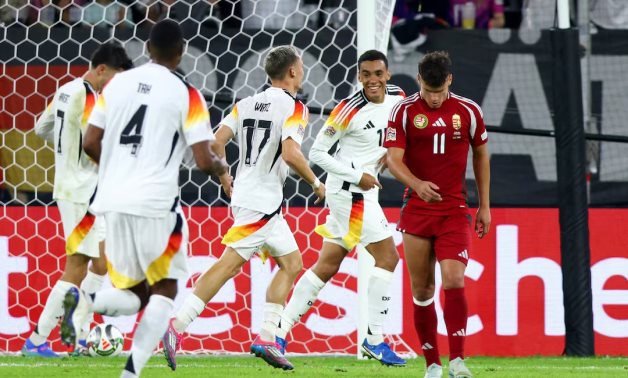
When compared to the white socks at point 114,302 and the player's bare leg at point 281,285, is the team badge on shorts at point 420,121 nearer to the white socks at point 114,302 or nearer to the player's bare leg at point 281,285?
the player's bare leg at point 281,285

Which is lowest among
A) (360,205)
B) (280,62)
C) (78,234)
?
(78,234)

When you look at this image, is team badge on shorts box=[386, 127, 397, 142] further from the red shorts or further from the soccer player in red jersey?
the red shorts

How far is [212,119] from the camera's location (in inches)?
388

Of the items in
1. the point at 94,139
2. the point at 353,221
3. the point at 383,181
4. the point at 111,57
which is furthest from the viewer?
the point at 383,181

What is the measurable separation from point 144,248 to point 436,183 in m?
1.96

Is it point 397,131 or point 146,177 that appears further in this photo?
point 397,131

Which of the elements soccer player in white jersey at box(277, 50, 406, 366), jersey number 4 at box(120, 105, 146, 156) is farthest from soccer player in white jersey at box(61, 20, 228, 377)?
soccer player in white jersey at box(277, 50, 406, 366)

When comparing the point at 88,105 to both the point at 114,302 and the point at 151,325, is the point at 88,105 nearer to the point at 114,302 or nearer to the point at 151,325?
the point at 114,302

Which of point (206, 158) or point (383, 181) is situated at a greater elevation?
point (206, 158)

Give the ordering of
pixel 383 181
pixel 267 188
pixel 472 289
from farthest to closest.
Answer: pixel 383 181, pixel 472 289, pixel 267 188

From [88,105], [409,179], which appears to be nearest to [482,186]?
[409,179]

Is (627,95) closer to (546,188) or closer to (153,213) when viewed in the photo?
(546,188)

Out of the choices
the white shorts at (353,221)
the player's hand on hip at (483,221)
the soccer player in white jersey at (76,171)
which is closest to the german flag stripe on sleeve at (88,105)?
the soccer player in white jersey at (76,171)

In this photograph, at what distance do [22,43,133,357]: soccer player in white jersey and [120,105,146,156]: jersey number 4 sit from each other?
2928 millimetres
